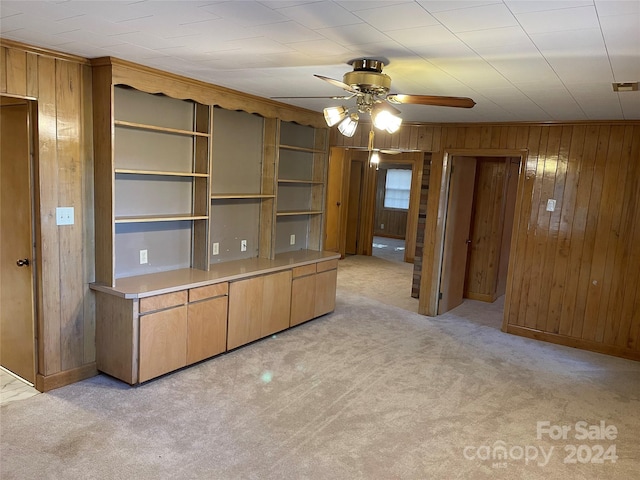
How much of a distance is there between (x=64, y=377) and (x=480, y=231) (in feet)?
17.5

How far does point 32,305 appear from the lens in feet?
10.7

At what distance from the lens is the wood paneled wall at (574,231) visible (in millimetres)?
4539

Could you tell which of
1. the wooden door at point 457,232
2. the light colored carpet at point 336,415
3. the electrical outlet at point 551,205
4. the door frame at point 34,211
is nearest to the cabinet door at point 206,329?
the light colored carpet at point 336,415

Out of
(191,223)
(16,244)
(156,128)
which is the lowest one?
(16,244)

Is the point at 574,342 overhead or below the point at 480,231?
below

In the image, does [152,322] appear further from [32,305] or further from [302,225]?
[302,225]

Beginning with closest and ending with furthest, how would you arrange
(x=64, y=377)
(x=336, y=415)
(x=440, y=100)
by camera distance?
(x=440, y=100) → (x=336, y=415) → (x=64, y=377)

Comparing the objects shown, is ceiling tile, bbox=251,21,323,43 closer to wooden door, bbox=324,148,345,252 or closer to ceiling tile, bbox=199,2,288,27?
ceiling tile, bbox=199,2,288,27

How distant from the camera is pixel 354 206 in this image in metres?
9.56

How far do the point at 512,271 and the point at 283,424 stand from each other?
10.9ft

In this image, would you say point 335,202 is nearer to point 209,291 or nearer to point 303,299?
point 303,299

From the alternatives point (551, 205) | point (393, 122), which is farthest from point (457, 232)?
point (393, 122)

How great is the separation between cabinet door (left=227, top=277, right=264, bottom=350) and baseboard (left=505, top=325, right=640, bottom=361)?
285 cm

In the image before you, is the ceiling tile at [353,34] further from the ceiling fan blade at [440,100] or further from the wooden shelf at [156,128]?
the wooden shelf at [156,128]
